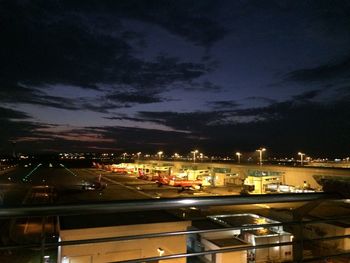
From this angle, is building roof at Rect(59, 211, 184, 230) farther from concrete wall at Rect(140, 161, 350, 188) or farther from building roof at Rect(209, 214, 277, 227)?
concrete wall at Rect(140, 161, 350, 188)

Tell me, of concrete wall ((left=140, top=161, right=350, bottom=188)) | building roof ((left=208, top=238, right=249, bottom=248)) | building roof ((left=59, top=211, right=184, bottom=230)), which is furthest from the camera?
concrete wall ((left=140, top=161, right=350, bottom=188))

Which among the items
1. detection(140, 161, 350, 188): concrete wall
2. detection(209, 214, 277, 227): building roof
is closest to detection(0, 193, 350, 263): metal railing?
detection(209, 214, 277, 227): building roof

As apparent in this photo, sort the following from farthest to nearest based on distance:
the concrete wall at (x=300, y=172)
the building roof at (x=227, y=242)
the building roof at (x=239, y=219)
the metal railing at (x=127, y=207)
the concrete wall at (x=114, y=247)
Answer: the concrete wall at (x=300, y=172) < the building roof at (x=239, y=219) < the building roof at (x=227, y=242) < the concrete wall at (x=114, y=247) < the metal railing at (x=127, y=207)

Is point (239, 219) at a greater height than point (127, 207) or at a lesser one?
lesser

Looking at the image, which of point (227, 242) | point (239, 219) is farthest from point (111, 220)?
point (239, 219)

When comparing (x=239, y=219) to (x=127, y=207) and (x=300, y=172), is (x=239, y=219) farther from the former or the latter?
(x=300, y=172)

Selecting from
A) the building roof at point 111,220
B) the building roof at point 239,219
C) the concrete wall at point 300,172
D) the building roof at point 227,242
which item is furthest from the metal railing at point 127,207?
the concrete wall at point 300,172

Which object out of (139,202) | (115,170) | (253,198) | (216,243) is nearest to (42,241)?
(139,202)

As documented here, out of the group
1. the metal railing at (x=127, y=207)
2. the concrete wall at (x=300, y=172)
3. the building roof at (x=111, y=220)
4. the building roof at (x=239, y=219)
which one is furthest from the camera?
the concrete wall at (x=300, y=172)

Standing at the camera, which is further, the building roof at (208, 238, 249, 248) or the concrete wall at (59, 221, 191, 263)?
the building roof at (208, 238, 249, 248)

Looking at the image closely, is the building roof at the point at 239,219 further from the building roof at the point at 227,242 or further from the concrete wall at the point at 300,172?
the concrete wall at the point at 300,172

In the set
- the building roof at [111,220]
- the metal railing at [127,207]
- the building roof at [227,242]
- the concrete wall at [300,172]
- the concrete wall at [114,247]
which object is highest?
the metal railing at [127,207]

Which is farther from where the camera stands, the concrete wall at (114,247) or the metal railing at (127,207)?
the concrete wall at (114,247)

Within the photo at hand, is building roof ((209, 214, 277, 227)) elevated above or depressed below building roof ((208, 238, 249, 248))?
above
